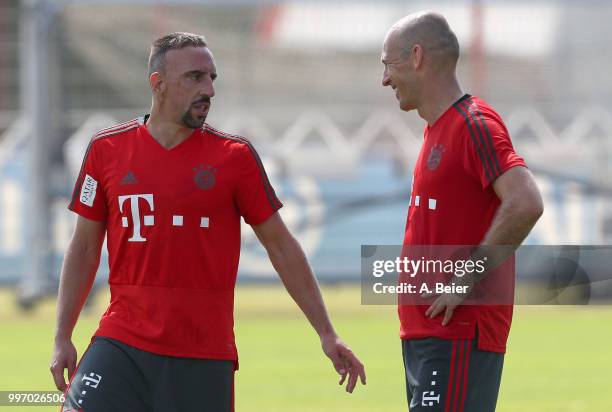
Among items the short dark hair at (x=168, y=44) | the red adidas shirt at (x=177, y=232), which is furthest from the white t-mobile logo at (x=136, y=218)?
the short dark hair at (x=168, y=44)

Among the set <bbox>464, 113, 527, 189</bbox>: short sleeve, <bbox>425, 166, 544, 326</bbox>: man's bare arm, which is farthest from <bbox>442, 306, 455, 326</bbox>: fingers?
<bbox>464, 113, 527, 189</bbox>: short sleeve

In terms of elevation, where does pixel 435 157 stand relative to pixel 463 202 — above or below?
above

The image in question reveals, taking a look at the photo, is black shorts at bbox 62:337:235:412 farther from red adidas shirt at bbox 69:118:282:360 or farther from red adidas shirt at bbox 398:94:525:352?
red adidas shirt at bbox 398:94:525:352

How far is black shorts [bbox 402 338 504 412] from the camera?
545 centimetres

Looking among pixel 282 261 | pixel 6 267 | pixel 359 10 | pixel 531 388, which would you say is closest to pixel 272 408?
pixel 531 388

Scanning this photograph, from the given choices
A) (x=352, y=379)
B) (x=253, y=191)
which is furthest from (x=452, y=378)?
(x=253, y=191)

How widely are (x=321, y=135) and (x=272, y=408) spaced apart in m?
13.0

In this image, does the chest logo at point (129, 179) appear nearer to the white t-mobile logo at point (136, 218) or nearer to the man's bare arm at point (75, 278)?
the white t-mobile logo at point (136, 218)

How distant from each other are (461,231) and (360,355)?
835 centimetres

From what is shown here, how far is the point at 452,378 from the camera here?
5.45 meters

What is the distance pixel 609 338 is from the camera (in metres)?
15.5

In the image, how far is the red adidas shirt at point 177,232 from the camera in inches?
223

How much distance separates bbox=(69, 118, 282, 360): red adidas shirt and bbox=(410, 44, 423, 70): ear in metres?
0.79

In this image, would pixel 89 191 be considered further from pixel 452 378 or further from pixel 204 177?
pixel 452 378
